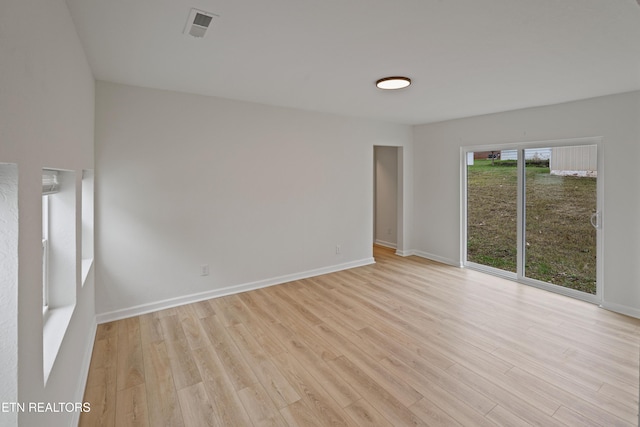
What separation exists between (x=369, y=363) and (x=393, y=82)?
2.58 m

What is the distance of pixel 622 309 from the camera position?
11.2ft

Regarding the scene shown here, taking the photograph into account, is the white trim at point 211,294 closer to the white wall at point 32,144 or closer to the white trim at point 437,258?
the white trim at point 437,258

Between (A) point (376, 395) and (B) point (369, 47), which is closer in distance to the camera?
(A) point (376, 395)

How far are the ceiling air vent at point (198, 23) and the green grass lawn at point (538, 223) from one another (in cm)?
438

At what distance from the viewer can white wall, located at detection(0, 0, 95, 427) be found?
92 centimetres

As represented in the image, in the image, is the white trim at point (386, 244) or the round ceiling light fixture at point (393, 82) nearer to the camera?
the round ceiling light fixture at point (393, 82)

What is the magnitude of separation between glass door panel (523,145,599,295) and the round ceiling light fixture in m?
2.43

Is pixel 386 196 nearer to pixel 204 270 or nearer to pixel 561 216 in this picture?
pixel 561 216

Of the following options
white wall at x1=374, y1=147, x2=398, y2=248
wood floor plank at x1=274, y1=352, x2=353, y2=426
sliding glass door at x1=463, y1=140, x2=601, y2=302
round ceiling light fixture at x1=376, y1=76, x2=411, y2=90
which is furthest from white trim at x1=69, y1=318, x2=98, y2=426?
white wall at x1=374, y1=147, x2=398, y2=248

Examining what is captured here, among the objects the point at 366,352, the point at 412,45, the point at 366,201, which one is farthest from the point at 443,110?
the point at 366,352

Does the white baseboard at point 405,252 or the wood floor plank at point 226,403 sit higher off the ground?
the white baseboard at point 405,252

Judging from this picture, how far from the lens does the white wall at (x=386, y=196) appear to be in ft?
21.2

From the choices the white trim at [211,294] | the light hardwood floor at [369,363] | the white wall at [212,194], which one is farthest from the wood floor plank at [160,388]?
the white wall at [212,194]

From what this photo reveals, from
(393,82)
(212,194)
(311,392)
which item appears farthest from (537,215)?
(212,194)
